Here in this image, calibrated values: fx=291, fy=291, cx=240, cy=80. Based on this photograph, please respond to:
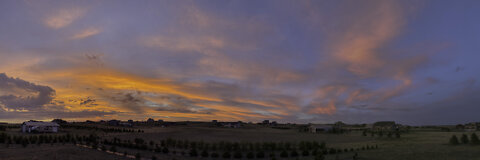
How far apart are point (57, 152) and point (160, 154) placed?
11.0 m

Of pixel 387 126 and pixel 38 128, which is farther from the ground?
pixel 387 126

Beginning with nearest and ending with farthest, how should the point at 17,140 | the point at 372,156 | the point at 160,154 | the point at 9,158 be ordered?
1. the point at 9,158
2. the point at 372,156
3. the point at 160,154
4. the point at 17,140

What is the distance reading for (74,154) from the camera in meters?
30.1

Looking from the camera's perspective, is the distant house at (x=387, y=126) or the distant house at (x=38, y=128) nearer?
the distant house at (x=38, y=128)

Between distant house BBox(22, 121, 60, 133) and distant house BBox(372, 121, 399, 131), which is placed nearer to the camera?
distant house BBox(22, 121, 60, 133)

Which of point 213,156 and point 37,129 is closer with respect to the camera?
point 213,156

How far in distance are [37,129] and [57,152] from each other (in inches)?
1618

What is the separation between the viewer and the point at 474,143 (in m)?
32.7

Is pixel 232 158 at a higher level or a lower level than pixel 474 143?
lower

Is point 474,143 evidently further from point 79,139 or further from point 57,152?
point 79,139

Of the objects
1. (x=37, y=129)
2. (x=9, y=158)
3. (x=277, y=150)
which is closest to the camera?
(x=9, y=158)

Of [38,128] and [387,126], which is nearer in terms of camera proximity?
[38,128]

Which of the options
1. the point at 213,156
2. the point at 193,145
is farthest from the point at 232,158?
the point at 193,145

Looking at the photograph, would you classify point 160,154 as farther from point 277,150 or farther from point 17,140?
point 17,140
